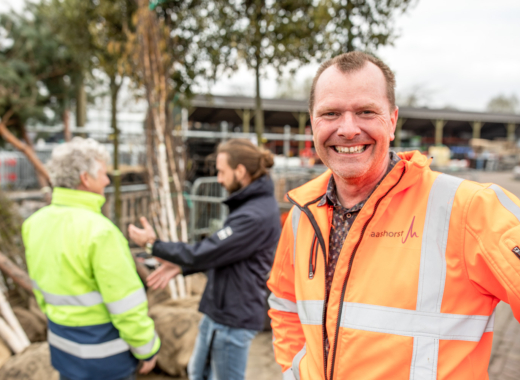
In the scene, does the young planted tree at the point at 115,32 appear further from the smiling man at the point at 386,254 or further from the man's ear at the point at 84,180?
the smiling man at the point at 386,254

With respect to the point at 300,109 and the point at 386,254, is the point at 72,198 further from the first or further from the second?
the point at 300,109

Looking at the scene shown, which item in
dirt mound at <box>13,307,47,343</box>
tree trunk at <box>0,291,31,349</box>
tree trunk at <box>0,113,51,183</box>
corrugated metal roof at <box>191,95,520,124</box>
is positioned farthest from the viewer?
corrugated metal roof at <box>191,95,520,124</box>

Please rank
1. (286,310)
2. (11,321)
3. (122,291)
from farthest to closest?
(11,321) < (122,291) < (286,310)

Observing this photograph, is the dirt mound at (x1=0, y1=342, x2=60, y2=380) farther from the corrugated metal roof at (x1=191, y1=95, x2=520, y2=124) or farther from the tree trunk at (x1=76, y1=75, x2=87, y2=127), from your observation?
the corrugated metal roof at (x1=191, y1=95, x2=520, y2=124)

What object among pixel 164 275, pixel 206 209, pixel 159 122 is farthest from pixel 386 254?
pixel 206 209

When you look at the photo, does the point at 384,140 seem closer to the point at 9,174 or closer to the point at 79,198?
the point at 79,198

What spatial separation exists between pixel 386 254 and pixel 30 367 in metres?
2.95

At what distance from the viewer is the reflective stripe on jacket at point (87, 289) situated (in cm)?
200

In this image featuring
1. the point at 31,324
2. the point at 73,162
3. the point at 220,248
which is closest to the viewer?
the point at 73,162

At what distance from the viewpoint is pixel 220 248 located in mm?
2348

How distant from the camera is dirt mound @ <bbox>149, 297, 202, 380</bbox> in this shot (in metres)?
3.50

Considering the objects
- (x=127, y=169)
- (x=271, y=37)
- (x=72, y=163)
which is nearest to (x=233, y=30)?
(x=271, y=37)

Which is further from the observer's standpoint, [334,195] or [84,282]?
[84,282]

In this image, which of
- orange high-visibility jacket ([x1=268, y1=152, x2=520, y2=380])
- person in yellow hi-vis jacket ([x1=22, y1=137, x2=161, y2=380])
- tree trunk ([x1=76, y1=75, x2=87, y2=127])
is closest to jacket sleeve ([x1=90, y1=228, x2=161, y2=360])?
person in yellow hi-vis jacket ([x1=22, y1=137, x2=161, y2=380])
